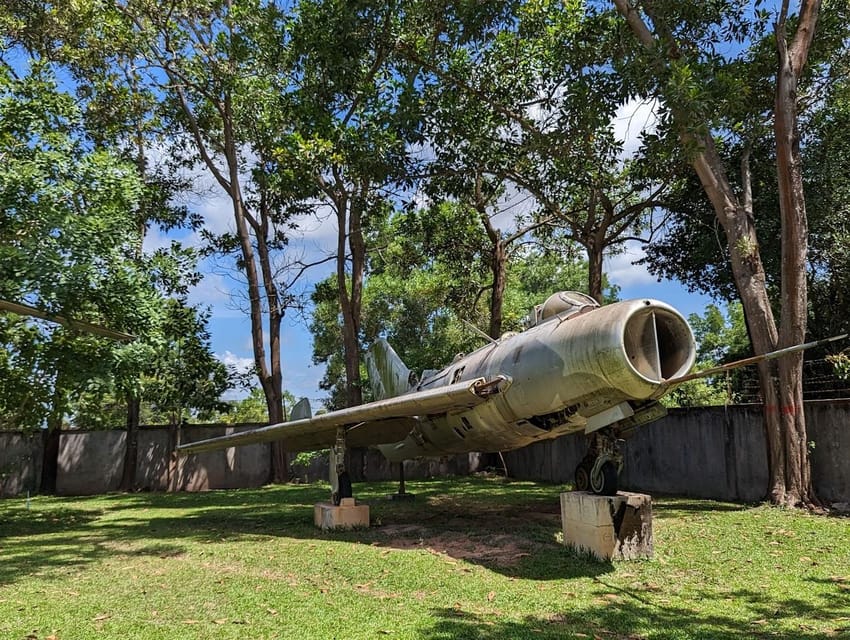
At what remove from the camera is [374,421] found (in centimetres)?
1227

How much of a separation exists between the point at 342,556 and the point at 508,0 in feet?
37.5

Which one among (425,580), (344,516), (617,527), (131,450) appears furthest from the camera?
(131,450)

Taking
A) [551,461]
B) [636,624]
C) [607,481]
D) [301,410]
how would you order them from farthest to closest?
[551,461], [301,410], [607,481], [636,624]

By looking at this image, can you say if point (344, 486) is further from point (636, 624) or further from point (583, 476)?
point (636, 624)

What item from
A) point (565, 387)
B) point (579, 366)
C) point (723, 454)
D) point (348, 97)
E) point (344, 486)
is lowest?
point (344, 486)

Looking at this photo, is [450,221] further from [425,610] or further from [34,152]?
[425,610]

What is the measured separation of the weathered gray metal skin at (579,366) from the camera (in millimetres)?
7582

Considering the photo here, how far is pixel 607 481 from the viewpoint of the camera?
320 inches

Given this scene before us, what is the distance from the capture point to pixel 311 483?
21797 mm

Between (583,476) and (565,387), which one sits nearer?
(565,387)

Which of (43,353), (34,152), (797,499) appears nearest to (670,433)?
(797,499)

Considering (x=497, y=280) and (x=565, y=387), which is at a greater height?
(x=497, y=280)

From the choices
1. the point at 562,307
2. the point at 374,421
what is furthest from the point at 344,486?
the point at 562,307

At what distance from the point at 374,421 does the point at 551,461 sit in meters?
9.28
